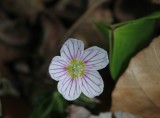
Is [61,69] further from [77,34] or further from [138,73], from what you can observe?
[77,34]

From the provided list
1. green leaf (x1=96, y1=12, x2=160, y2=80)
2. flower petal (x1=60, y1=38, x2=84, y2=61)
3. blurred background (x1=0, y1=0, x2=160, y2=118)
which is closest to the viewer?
flower petal (x1=60, y1=38, x2=84, y2=61)

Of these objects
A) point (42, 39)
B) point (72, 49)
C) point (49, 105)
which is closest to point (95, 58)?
point (72, 49)

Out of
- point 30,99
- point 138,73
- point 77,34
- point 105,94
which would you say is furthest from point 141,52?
point 30,99

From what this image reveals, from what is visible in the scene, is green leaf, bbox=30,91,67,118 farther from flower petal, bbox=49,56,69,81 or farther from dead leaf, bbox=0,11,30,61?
dead leaf, bbox=0,11,30,61

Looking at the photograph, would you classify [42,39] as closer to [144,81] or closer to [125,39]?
[125,39]

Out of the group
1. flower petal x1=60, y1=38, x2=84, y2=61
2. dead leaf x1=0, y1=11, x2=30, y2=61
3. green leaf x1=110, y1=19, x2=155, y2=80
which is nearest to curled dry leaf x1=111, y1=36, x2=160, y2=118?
green leaf x1=110, y1=19, x2=155, y2=80

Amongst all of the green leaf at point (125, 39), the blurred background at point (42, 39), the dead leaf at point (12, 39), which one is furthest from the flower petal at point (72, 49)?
the dead leaf at point (12, 39)
